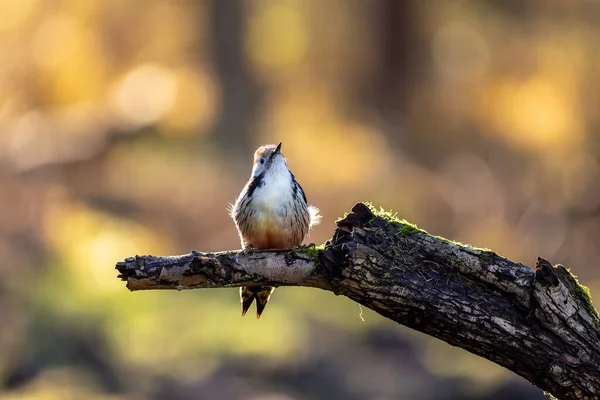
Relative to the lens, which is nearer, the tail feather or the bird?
the bird

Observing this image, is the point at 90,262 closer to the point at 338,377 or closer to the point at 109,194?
the point at 109,194

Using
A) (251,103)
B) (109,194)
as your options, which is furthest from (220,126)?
(109,194)

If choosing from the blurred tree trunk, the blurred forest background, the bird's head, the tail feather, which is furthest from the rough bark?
the blurred tree trunk

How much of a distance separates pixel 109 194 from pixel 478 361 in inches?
260

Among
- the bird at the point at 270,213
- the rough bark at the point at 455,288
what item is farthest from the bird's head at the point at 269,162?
the rough bark at the point at 455,288

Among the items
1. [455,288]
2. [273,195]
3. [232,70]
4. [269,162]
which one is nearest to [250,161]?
[232,70]

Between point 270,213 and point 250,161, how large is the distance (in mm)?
10066

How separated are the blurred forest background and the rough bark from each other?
573 centimetres

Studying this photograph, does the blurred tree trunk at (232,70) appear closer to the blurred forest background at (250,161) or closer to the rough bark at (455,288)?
the blurred forest background at (250,161)

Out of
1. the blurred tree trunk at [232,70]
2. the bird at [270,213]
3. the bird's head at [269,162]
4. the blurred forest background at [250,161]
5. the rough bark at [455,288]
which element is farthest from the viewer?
the blurred tree trunk at [232,70]

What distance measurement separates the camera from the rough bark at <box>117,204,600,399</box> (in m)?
4.64

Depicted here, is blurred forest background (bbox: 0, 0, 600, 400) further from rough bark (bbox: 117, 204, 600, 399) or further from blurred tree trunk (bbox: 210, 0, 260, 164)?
rough bark (bbox: 117, 204, 600, 399)

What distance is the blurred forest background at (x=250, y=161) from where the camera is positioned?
36.6ft

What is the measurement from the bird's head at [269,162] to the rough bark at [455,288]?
1.28 m
